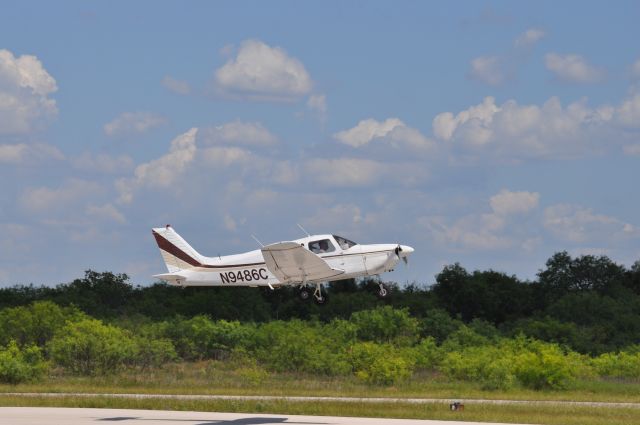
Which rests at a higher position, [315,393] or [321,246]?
[321,246]

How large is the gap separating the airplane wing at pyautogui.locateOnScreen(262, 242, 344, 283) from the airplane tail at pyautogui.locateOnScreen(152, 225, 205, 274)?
649cm

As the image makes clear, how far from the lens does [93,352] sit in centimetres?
7625

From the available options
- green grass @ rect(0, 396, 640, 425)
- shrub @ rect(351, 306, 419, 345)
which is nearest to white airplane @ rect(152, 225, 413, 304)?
green grass @ rect(0, 396, 640, 425)

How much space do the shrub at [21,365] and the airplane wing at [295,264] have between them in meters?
21.5

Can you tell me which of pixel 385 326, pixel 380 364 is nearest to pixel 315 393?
pixel 380 364

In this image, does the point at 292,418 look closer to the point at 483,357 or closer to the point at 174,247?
the point at 174,247

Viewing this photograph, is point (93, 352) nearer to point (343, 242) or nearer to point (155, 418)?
point (343, 242)

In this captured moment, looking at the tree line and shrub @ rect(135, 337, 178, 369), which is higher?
the tree line

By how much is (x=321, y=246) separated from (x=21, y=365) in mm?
25099

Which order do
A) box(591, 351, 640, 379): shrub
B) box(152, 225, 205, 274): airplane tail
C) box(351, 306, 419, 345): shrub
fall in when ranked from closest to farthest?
1. box(152, 225, 205, 274): airplane tail
2. box(591, 351, 640, 379): shrub
3. box(351, 306, 419, 345): shrub

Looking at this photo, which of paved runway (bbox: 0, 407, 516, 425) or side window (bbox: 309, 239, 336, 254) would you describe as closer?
paved runway (bbox: 0, 407, 516, 425)

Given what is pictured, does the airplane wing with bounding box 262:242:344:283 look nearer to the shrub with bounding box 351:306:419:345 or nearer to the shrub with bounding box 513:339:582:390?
the shrub with bounding box 513:339:582:390

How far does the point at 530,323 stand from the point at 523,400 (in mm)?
34992

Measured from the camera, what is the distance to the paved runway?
44156 mm
